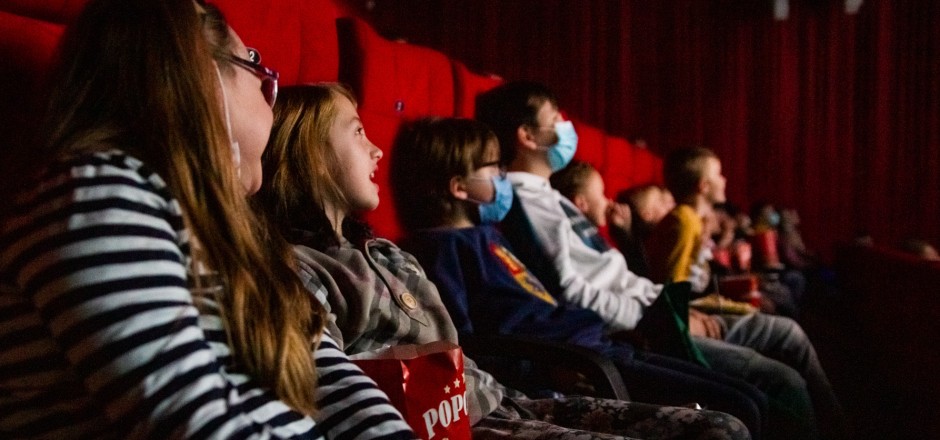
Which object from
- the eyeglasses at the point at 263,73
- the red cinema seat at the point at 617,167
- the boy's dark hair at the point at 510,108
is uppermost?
the eyeglasses at the point at 263,73

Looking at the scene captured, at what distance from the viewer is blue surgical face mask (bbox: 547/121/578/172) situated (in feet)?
7.61

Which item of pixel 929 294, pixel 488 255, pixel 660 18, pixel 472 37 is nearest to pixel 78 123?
pixel 488 255

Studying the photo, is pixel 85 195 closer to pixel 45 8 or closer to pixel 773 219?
pixel 45 8

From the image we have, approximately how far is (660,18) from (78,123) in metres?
6.11

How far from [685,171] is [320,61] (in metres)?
1.95

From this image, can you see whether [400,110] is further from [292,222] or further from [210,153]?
[210,153]

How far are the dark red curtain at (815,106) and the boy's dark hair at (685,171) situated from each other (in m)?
3.18

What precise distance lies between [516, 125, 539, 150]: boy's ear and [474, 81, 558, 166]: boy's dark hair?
1 centimetres

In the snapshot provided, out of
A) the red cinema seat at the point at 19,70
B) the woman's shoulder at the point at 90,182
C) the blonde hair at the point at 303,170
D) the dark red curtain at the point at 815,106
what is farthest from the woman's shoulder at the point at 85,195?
the dark red curtain at the point at 815,106

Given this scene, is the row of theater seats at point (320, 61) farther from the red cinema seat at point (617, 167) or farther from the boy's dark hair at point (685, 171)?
the red cinema seat at point (617, 167)

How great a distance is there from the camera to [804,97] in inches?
269

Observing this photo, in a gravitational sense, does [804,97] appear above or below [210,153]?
below

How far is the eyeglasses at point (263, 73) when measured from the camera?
2.91ft

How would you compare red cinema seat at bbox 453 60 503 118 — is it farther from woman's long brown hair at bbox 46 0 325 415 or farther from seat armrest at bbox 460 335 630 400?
woman's long brown hair at bbox 46 0 325 415
